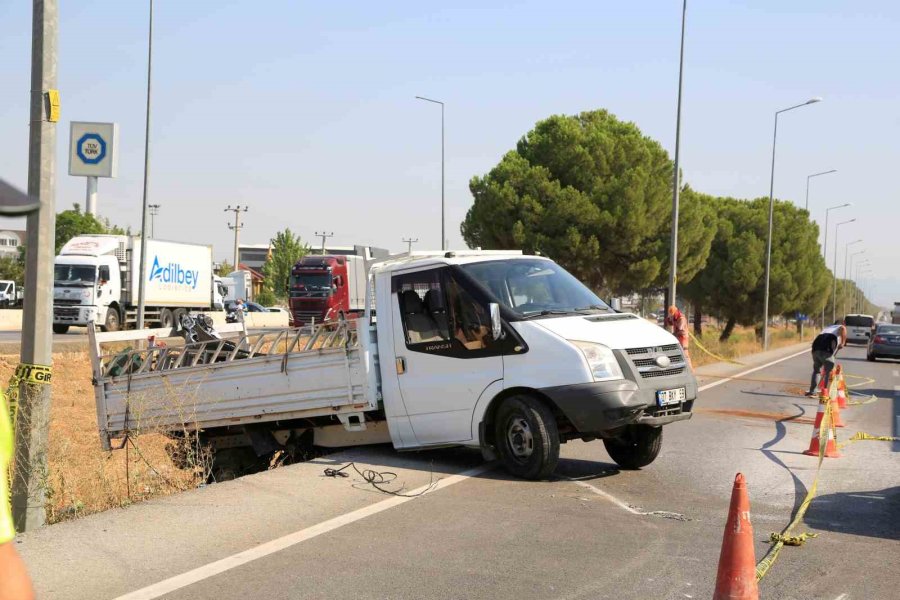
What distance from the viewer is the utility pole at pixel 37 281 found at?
24.3ft

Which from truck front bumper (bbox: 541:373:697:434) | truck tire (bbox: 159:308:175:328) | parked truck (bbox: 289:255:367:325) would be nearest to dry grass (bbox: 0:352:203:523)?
truck front bumper (bbox: 541:373:697:434)

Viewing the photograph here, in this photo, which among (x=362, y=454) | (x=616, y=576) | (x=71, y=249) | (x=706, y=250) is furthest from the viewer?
(x=706, y=250)

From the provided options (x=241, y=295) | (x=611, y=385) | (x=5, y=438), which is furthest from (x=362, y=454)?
(x=241, y=295)

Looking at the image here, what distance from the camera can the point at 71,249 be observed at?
117 feet

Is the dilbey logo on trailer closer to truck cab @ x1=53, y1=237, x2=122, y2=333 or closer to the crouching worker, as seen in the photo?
truck cab @ x1=53, y1=237, x2=122, y2=333

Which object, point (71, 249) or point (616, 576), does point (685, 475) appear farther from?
point (71, 249)

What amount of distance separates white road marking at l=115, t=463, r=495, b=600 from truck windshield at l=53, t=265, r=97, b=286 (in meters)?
28.3

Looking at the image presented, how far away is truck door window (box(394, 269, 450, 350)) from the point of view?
943 cm

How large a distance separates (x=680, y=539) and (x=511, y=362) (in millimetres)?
2573

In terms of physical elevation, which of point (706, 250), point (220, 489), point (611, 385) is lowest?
point (220, 489)

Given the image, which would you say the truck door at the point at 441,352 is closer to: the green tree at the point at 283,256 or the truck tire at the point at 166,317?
the truck tire at the point at 166,317

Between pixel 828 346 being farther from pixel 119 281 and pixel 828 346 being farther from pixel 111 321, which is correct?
pixel 119 281

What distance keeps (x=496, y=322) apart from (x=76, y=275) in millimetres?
28843

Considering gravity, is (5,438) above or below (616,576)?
above
